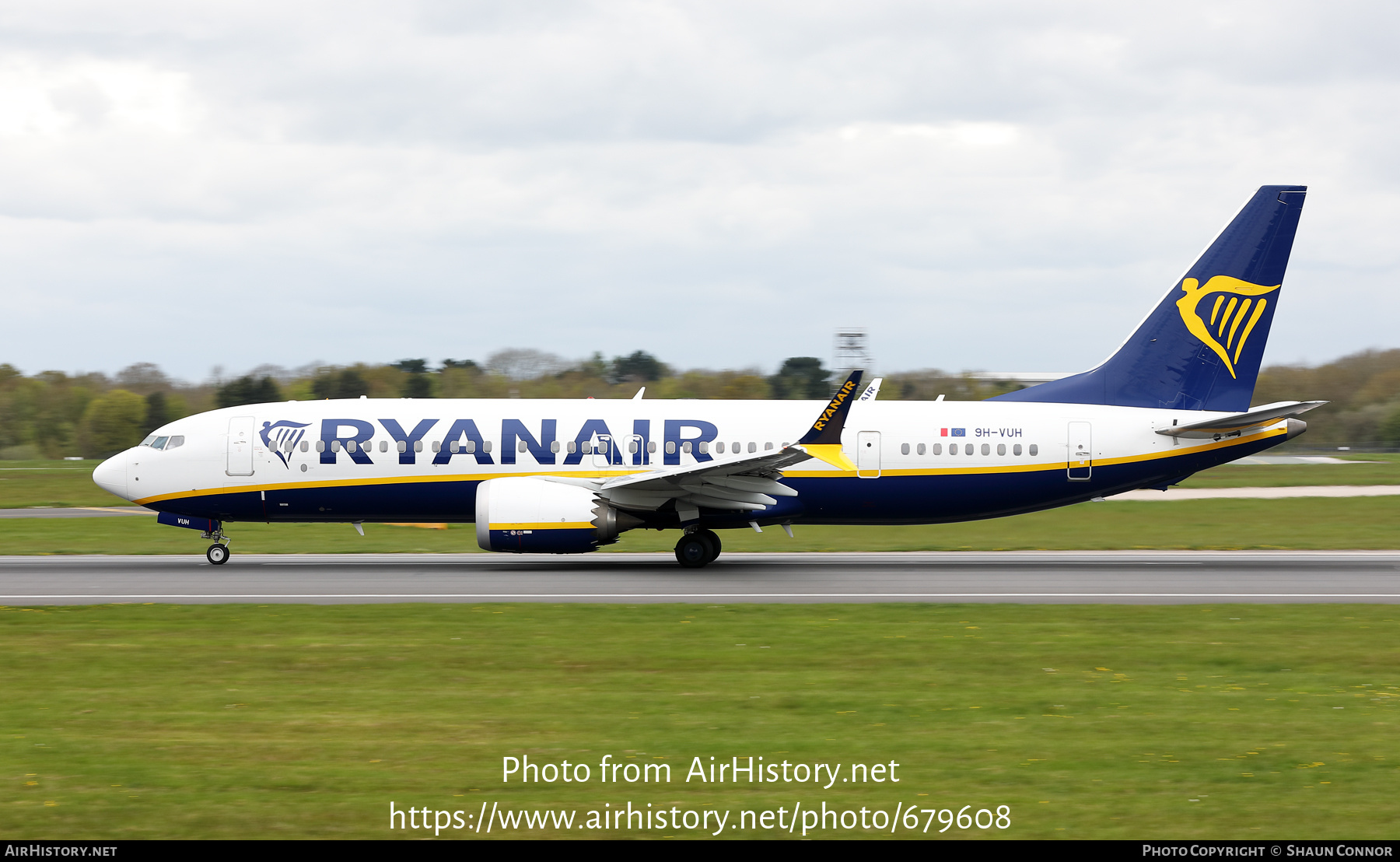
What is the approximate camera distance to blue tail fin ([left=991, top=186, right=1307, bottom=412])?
85.9ft

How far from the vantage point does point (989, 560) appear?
26750 mm

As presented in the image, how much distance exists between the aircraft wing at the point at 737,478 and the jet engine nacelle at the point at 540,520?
64 cm

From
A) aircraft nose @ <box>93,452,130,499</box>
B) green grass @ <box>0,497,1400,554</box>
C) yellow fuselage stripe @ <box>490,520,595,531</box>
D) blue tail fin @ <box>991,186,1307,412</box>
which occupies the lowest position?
green grass @ <box>0,497,1400,554</box>

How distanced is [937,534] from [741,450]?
403 inches

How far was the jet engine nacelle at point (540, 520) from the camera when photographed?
2309cm

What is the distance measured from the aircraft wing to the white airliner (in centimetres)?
5

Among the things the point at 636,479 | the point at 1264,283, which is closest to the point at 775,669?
the point at 636,479

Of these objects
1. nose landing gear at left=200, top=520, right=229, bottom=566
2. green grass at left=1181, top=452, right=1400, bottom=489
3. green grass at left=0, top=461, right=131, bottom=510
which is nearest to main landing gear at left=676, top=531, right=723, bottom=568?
nose landing gear at left=200, top=520, right=229, bottom=566

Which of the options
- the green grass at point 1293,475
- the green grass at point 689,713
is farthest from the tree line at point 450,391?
the green grass at point 689,713

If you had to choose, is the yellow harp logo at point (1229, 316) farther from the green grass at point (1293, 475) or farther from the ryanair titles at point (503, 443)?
Answer: the green grass at point (1293, 475)

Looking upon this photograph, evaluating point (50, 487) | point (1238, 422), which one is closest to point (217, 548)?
point (1238, 422)

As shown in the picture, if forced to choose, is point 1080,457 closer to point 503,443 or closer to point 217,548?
point 503,443

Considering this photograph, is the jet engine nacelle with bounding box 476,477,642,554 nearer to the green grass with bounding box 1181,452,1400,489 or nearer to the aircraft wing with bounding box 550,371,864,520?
the aircraft wing with bounding box 550,371,864,520
